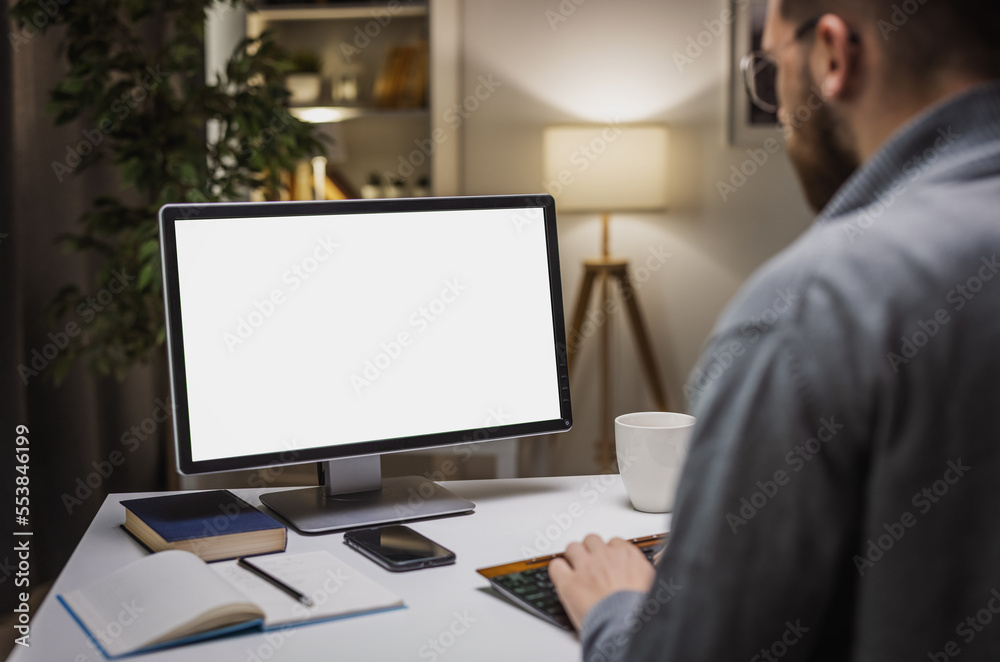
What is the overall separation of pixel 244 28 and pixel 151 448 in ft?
5.12

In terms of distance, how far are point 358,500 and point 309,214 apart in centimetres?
37

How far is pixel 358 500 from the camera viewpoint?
47.4 inches

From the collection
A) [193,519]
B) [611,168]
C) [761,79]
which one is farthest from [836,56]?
[611,168]

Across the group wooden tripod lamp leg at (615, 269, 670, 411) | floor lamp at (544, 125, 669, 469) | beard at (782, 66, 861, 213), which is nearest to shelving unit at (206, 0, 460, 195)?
floor lamp at (544, 125, 669, 469)

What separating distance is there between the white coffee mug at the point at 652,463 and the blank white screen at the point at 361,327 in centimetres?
12

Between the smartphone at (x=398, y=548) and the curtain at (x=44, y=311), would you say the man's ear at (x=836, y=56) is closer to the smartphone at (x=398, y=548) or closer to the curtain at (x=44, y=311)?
the smartphone at (x=398, y=548)

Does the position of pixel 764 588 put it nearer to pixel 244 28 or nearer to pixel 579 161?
pixel 579 161

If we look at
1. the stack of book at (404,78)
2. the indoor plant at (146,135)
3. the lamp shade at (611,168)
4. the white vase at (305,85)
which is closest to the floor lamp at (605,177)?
the lamp shade at (611,168)

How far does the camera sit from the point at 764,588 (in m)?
0.52

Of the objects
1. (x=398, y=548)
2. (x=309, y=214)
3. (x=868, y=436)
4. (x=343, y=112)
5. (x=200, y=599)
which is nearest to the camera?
(x=868, y=436)

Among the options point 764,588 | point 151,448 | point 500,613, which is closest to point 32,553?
point 151,448

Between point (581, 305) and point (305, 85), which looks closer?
point (581, 305)

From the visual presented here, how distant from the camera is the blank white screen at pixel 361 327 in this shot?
42.9 inches

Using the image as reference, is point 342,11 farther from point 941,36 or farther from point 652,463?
point 941,36
